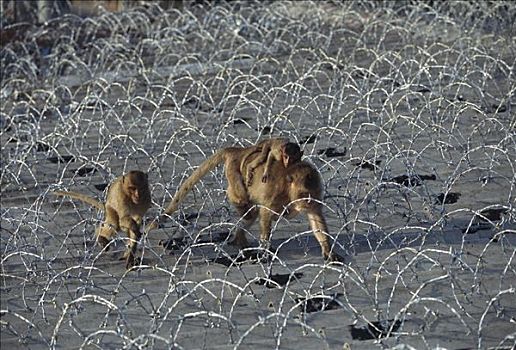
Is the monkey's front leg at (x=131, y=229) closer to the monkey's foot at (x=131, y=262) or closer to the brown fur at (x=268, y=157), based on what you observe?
the monkey's foot at (x=131, y=262)

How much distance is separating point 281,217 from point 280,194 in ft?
0.48

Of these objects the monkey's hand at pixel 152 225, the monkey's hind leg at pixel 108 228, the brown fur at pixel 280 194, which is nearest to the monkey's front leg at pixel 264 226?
the brown fur at pixel 280 194

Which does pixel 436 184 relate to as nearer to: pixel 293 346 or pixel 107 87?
pixel 293 346

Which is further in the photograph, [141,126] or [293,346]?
[141,126]

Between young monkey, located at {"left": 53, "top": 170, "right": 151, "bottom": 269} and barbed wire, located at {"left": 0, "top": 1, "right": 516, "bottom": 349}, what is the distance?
0.44 feet

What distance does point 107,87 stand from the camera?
10695 millimetres

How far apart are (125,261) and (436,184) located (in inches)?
96.2

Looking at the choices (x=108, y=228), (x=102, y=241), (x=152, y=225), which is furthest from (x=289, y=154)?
(x=102, y=241)

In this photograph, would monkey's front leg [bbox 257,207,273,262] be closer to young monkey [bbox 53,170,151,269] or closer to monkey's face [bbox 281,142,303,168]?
monkey's face [bbox 281,142,303,168]

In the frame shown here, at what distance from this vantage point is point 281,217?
6.66 meters

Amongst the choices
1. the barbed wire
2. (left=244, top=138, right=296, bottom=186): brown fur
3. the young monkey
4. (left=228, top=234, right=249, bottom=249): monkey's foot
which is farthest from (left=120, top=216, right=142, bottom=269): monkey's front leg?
(left=244, top=138, right=296, bottom=186): brown fur

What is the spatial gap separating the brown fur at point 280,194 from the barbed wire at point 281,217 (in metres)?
0.13

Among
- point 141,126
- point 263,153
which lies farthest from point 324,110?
point 263,153

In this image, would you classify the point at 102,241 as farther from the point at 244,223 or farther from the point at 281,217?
the point at 281,217
